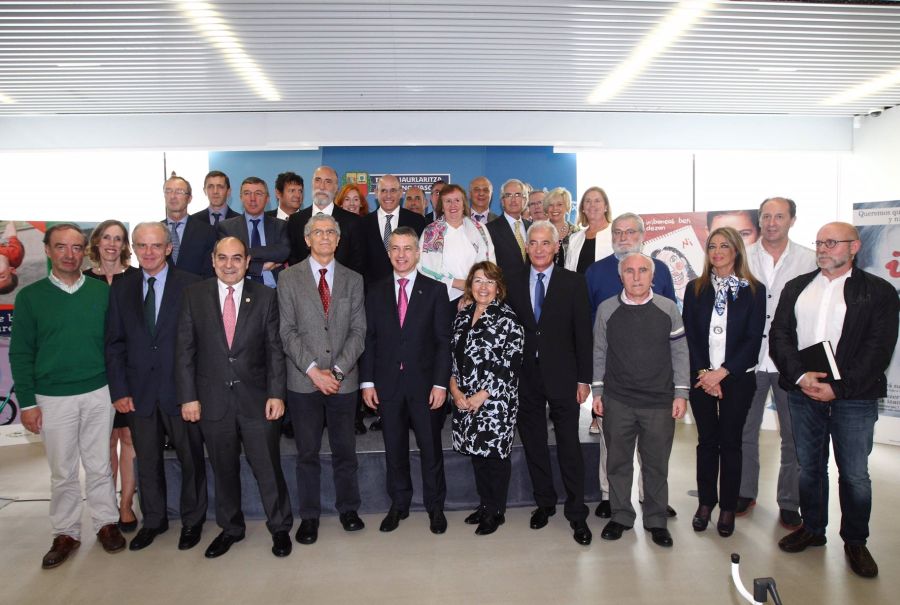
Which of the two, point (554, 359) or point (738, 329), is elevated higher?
point (738, 329)

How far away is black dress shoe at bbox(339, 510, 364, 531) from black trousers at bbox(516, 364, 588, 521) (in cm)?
116

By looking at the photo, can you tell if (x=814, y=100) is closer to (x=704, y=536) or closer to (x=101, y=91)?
(x=704, y=536)

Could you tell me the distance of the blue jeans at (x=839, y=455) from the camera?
10.5 feet

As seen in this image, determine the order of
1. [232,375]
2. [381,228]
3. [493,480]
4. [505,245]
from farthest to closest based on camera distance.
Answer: [381,228], [505,245], [493,480], [232,375]

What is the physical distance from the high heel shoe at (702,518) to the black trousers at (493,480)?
121 cm

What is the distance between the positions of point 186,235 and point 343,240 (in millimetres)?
1122

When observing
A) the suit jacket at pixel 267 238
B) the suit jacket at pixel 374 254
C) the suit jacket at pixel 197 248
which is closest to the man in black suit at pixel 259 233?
the suit jacket at pixel 267 238

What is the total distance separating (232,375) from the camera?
11.2 feet

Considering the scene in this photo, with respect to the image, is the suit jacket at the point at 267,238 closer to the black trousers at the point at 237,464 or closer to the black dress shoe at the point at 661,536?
the black trousers at the point at 237,464

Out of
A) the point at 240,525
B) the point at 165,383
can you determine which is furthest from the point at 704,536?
the point at 165,383

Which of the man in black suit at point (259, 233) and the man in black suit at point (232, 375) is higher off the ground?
the man in black suit at point (259, 233)

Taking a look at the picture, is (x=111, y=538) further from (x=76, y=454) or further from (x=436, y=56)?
(x=436, y=56)

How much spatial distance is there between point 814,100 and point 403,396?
7948 mm

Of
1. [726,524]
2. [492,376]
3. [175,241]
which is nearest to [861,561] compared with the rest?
[726,524]
